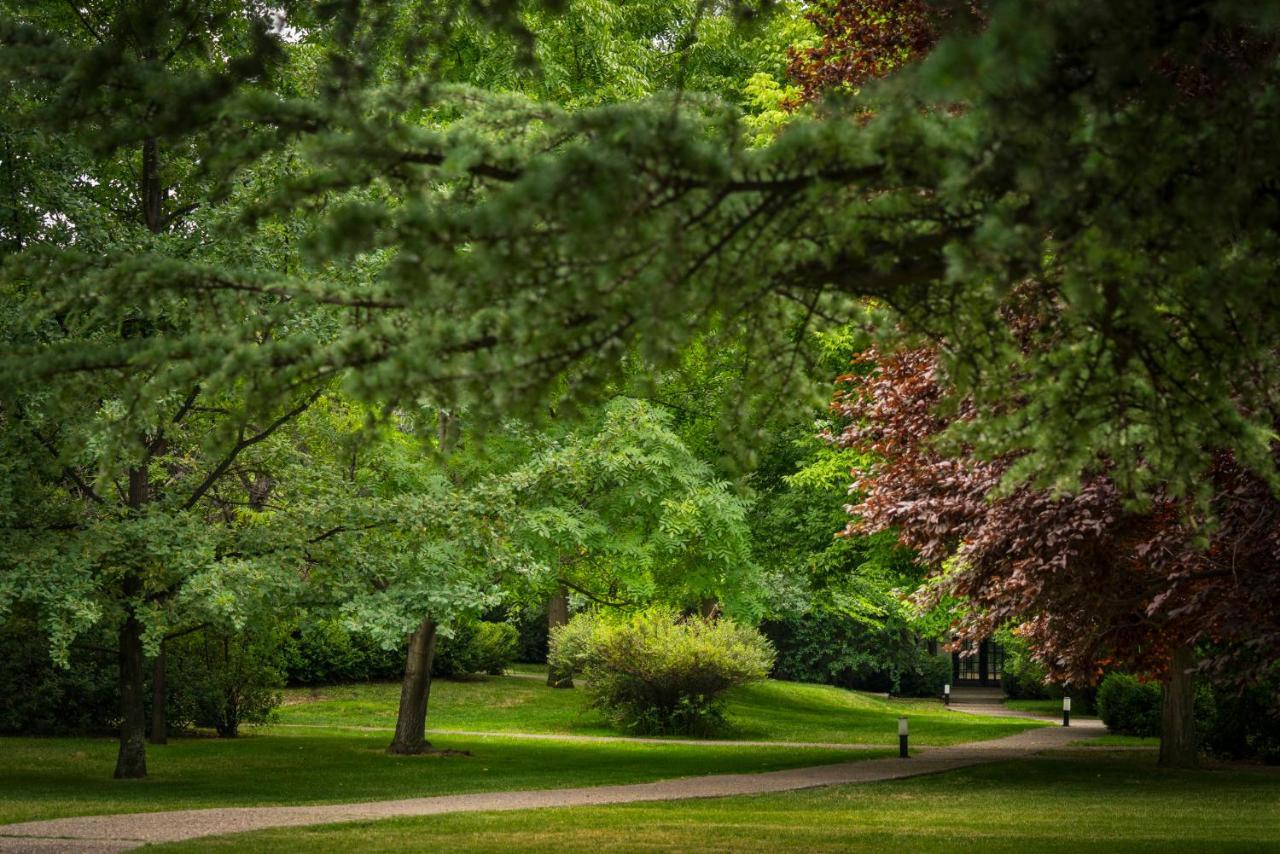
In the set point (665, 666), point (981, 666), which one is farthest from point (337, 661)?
A: point (981, 666)

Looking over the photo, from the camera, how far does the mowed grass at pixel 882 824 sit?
401 inches

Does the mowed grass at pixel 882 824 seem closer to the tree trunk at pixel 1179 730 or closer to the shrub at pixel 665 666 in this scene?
the tree trunk at pixel 1179 730

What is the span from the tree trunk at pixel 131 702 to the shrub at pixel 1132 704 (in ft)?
67.7

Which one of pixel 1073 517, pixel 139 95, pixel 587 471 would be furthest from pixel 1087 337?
pixel 587 471

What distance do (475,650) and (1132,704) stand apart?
1586 cm

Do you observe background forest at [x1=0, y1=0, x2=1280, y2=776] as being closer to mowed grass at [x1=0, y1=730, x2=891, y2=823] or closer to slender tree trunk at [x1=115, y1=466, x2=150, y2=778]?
slender tree trunk at [x1=115, y1=466, x2=150, y2=778]

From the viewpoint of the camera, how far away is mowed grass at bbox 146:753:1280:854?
10.2 m

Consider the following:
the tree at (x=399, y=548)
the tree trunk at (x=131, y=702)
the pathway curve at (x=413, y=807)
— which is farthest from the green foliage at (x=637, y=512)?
the tree trunk at (x=131, y=702)

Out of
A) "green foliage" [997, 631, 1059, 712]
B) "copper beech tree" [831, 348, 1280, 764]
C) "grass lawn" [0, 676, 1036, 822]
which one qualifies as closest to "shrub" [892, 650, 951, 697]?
"green foliage" [997, 631, 1059, 712]

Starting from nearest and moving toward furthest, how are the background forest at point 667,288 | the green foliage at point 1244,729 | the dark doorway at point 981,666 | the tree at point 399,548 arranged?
1. the background forest at point 667,288
2. the tree at point 399,548
3. the green foliage at point 1244,729
4. the dark doorway at point 981,666

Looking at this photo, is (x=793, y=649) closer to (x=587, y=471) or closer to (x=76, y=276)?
(x=587, y=471)

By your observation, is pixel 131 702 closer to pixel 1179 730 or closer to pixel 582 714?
pixel 582 714

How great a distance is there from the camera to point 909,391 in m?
14.5

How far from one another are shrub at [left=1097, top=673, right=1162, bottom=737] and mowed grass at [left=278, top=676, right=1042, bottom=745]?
2.07 meters
